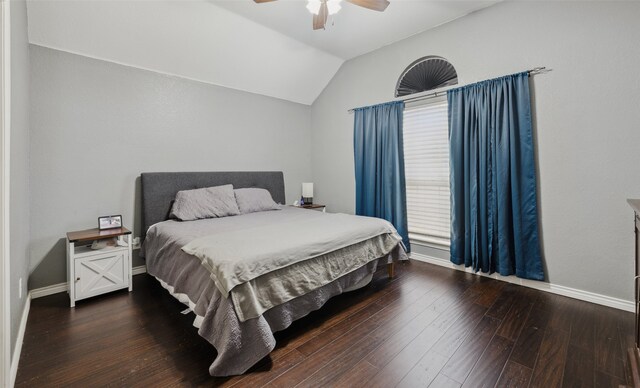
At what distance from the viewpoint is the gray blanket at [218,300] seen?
1575 mm

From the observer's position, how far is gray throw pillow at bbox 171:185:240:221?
3094mm

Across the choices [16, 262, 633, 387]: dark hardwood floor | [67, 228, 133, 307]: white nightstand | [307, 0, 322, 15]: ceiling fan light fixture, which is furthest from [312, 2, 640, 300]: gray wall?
[67, 228, 133, 307]: white nightstand

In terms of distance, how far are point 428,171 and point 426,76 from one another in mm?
1177

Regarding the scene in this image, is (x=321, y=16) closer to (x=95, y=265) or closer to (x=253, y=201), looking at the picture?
(x=253, y=201)

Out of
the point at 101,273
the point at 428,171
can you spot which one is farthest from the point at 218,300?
the point at 428,171

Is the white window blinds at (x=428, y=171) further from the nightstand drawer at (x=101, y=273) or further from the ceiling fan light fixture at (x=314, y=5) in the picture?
the nightstand drawer at (x=101, y=273)

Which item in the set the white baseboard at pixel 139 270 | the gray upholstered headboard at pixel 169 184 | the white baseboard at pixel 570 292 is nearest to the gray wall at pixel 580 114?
the white baseboard at pixel 570 292

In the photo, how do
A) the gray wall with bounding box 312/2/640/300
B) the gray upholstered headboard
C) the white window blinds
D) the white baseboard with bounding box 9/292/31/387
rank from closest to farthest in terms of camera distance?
the white baseboard with bounding box 9/292/31/387
the gray wall with bounding box 312/2/640/300
the gray upholstered headboard
the white window blinds

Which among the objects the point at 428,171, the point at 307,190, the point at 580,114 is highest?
the point at 580,114

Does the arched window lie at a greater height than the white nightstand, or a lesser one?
greater

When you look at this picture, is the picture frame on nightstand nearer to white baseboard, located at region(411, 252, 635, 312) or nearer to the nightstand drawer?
the nightstand drawer

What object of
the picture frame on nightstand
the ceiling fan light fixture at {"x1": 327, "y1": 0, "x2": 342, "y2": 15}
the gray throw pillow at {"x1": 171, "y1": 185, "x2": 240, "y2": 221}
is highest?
the ceiling fan light fixture at {"x1": 327, "y1": 0, "x2": 342, "y2": 15}

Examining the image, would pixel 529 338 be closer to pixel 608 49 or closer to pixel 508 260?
pixel 508 260

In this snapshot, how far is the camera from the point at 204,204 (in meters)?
3.22
